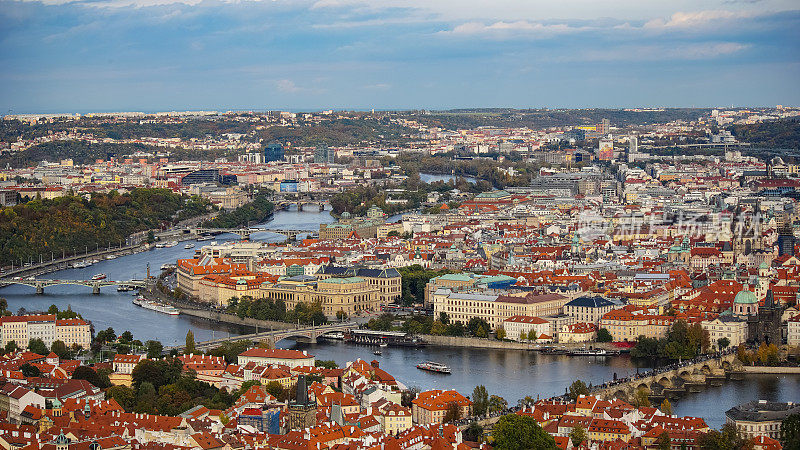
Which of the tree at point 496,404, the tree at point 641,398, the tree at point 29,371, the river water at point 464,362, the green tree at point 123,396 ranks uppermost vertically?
the tree at point 29,371

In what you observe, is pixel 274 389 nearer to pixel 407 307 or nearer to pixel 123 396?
pixel 123 396

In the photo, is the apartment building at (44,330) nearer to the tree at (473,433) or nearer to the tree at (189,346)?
the tree at (189,346)

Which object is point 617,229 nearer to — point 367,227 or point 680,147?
point 367,227

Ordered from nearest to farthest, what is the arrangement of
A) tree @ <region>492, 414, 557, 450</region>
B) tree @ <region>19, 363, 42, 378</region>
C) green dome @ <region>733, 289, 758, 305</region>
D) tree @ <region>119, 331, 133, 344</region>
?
tree @ <region>492, 414, 557, 450</region>, tree @ <region>19, 363, 42, 378</region>, tree @ <region>119, 331, 133, 344</region>, green dome @ <region>733, 289, 758, 305</region>

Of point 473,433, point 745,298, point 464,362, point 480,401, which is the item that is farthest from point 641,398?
point 745,298

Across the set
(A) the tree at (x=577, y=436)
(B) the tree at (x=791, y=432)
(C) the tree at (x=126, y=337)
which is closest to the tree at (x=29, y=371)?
(C) the tree at (x=126, y=337)

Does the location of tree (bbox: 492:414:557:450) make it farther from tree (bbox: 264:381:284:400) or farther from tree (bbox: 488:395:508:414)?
tree (bbox: 264:381:284:400)

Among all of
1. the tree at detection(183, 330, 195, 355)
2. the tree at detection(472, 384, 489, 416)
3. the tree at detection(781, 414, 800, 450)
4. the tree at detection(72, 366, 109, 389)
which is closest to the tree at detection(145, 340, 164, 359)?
the tree at detection(183, 330, 195, 355)
